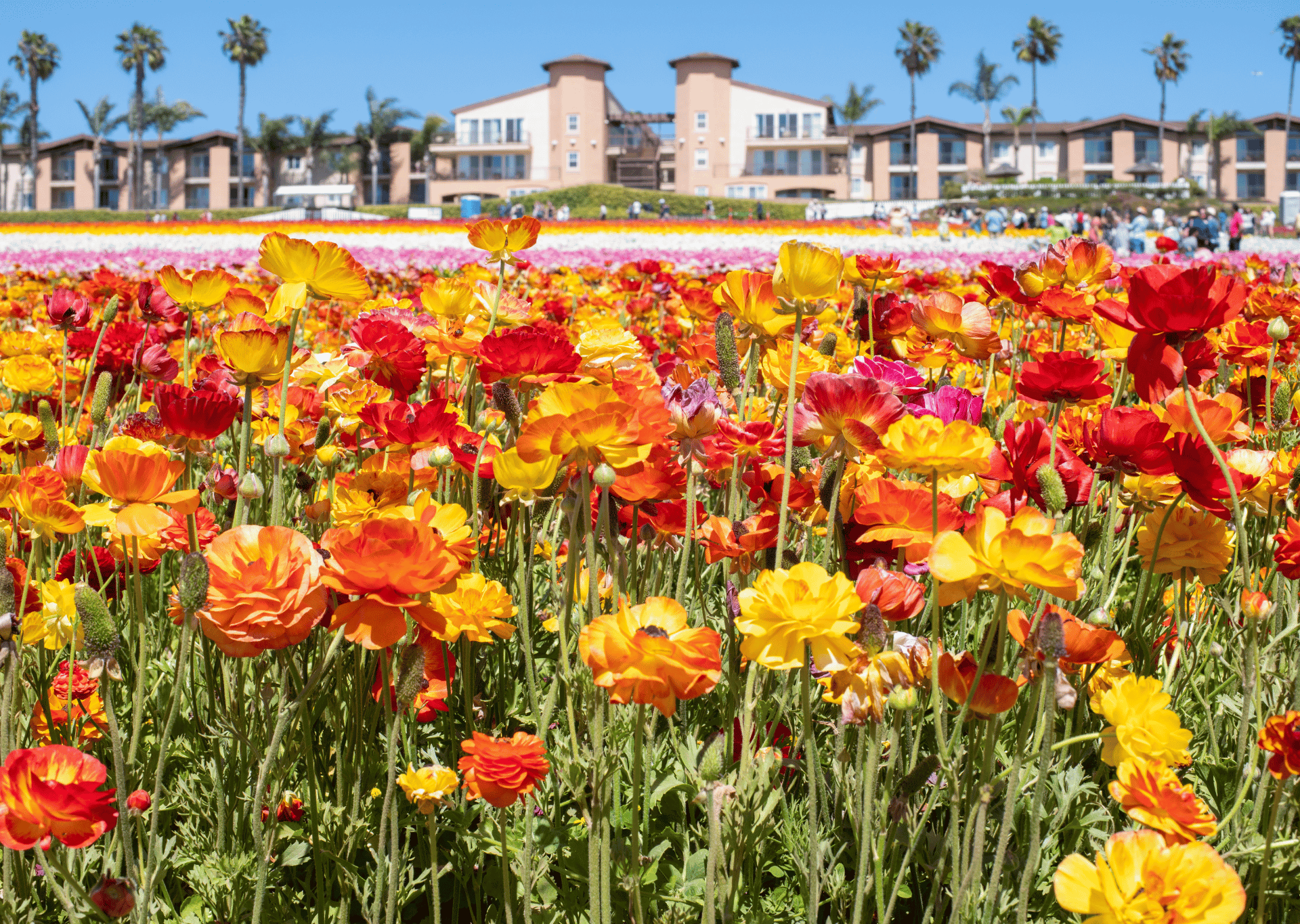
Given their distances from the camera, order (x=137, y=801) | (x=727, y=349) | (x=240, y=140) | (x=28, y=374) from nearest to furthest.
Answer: (x=137, y=801) < (x=727, y=349) < (x=28, y=374) < (x=240, y=140)

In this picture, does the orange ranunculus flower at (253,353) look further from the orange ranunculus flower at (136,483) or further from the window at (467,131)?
the window at (467,131)

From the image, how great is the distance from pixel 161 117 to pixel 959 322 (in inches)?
2720

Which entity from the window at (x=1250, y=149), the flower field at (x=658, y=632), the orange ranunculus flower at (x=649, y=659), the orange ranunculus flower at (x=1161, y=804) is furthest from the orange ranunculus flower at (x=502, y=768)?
the window at (x=1250, y=149)

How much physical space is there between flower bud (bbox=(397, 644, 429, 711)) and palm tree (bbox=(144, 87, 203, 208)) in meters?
68.1

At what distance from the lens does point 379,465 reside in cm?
150

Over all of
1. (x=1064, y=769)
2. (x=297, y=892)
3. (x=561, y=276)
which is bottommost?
(x=297, y=892)

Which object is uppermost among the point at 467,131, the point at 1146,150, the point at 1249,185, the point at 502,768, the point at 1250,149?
the point at 467,131

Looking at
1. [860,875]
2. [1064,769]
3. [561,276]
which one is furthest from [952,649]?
[561,276]

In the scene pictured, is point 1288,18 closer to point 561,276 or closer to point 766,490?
point 561,276

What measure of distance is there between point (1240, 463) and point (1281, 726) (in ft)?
1.88

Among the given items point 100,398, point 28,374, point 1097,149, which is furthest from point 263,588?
point 1097,149

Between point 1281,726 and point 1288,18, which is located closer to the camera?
point 1281,726

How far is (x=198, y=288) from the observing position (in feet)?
5.69

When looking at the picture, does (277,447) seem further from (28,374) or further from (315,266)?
(28,374)
